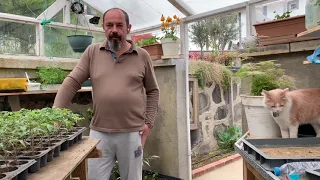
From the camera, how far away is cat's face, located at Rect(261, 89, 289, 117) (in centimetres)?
153

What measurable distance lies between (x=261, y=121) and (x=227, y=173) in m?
2.33

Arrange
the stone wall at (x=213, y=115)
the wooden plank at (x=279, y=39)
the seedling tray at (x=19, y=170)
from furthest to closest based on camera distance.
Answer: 1. the stone wall at (x=213, y=115)
2. the wooden plank at (x=279, y=39)
3. the seedling tray at (x=19, y=170)

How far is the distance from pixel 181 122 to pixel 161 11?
1277 millimetres

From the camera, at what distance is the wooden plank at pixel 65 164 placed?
871 mm

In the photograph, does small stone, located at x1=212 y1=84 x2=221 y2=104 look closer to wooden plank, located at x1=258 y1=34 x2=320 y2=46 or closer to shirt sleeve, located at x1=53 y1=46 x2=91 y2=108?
wooden plank, located at x1=258 y1=34 x2=320 y2=46

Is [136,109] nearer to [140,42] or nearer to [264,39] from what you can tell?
[264,39]

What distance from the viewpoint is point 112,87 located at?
1.91 metres

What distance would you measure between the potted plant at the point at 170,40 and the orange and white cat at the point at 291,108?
1.52 metres

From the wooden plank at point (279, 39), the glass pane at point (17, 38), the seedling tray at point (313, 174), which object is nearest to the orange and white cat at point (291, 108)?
the wooden plank at point (279, 39)

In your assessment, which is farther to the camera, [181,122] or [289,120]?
[181,122]

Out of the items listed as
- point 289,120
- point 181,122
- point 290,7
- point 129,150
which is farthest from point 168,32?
point 289,120

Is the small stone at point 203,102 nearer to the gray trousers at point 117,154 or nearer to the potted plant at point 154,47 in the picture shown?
the potted plant at point 154,47

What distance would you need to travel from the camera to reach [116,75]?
194cm

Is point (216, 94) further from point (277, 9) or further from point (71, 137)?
point (71, 137)
